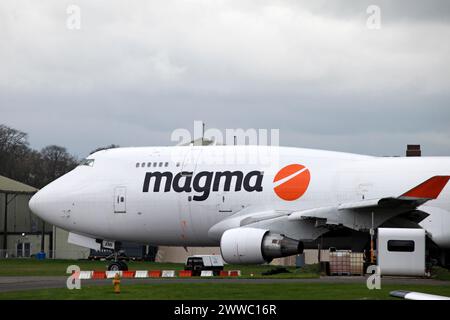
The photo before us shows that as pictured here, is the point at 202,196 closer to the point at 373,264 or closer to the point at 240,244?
the point at 240,244

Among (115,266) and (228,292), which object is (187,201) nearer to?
(115,266)

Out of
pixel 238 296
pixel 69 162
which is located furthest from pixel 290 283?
pixel 69 162

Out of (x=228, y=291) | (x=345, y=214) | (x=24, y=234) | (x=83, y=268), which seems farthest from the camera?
(x=24, y=234)

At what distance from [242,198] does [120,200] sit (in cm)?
573

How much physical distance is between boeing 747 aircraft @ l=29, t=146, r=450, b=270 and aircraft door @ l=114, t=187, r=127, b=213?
44 millimetres

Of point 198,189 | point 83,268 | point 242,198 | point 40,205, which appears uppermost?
point 198,189

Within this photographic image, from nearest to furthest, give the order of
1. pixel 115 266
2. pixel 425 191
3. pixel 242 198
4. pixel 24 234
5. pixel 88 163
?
1. pixel 425 191
2. pixel 242 198
3. pixel 115 266
4. pixel 88 163
5. pixel 24 234

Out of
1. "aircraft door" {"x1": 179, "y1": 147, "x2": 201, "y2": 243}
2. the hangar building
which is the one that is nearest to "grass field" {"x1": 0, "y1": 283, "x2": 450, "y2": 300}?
"aircraft door" {"x1": 179, "y1": 147, "x2": 201, "y2": 243}

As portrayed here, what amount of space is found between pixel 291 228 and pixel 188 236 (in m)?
5.12

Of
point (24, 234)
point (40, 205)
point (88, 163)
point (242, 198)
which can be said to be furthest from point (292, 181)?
point (24, 234)

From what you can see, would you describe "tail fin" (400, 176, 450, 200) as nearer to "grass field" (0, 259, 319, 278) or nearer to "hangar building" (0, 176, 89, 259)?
"grass field" (0, 259, 319, 278)

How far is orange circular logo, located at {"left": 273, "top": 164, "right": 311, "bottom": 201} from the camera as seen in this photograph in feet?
131

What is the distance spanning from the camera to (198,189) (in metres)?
41.1
